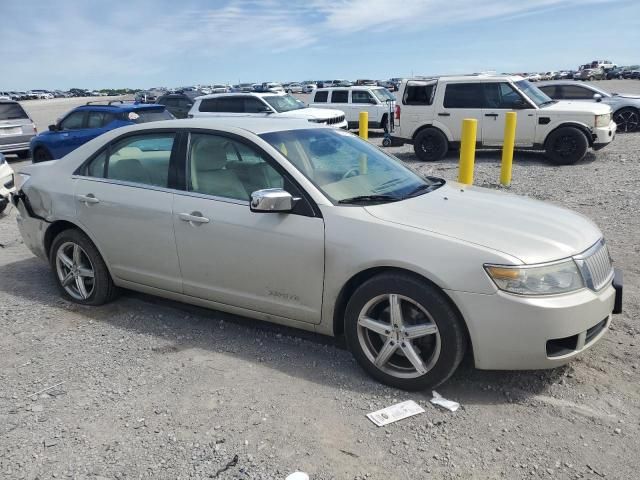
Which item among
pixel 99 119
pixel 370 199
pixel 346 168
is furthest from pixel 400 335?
pixel 99 119

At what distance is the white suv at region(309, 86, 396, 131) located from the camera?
19406mm

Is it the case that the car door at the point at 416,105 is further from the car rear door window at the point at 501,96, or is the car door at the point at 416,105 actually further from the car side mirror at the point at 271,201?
the car side mirror at the point at 271,201

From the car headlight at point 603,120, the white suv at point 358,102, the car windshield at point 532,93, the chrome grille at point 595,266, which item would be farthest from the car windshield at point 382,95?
the chrome grille at point 595,266

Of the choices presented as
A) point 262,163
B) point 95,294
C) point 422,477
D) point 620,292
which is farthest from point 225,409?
point 620,292

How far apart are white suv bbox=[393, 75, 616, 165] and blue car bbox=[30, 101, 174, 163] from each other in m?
5.83

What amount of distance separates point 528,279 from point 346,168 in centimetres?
156

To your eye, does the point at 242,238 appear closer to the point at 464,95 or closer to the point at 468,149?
the point at 468,149

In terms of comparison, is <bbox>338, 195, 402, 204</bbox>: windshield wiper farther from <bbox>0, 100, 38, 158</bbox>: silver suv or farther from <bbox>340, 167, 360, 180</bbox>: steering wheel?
<bbox>0, 100, 38, 158</bbox>: silver suv

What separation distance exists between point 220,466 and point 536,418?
1740mm

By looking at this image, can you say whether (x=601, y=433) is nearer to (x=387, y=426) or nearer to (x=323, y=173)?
(x=387, y=426)

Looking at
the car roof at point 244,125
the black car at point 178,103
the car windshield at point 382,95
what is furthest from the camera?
the black car at point 178,103

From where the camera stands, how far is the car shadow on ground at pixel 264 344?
3.38m

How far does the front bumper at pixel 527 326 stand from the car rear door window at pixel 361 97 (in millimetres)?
17321

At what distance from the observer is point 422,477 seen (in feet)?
8.66
